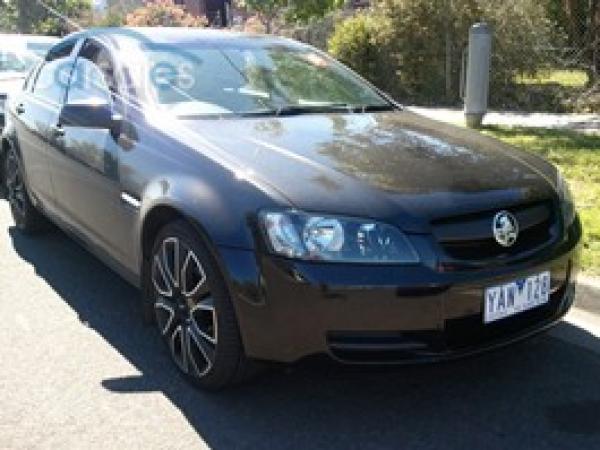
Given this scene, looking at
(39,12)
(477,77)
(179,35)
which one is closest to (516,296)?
(179,35)

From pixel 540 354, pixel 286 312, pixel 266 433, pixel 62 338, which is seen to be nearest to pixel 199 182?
pixel 286 312

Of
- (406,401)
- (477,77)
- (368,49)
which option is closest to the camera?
(406,401)

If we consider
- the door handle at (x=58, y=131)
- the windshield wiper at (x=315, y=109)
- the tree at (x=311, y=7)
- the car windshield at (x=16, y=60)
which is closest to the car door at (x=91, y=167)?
the door handle at (x=58, y=131)

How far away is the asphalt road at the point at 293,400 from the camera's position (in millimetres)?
3250

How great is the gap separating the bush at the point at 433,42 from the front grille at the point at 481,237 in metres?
9.73

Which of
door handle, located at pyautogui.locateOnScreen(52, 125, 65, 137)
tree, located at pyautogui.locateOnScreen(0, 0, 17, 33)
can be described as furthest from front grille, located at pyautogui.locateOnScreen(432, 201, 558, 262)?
tree, located at pyautogui.locateOnScreen(0, 0, 17, 33)

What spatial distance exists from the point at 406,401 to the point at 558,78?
10.6 m

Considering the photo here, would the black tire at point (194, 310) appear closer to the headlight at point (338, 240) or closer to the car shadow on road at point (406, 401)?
the car shadow on road at point (406, 401)

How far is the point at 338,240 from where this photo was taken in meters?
3.10

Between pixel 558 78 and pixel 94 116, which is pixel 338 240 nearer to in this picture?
pixel 94 116

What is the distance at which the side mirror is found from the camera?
4.20 m

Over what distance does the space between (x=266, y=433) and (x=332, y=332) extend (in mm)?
523

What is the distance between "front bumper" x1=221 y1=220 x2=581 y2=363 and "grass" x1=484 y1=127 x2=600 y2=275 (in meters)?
1.78

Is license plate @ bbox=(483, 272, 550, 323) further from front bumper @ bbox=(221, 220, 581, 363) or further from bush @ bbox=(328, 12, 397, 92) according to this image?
bush @ bbox=(328, 12, 397, 92)
